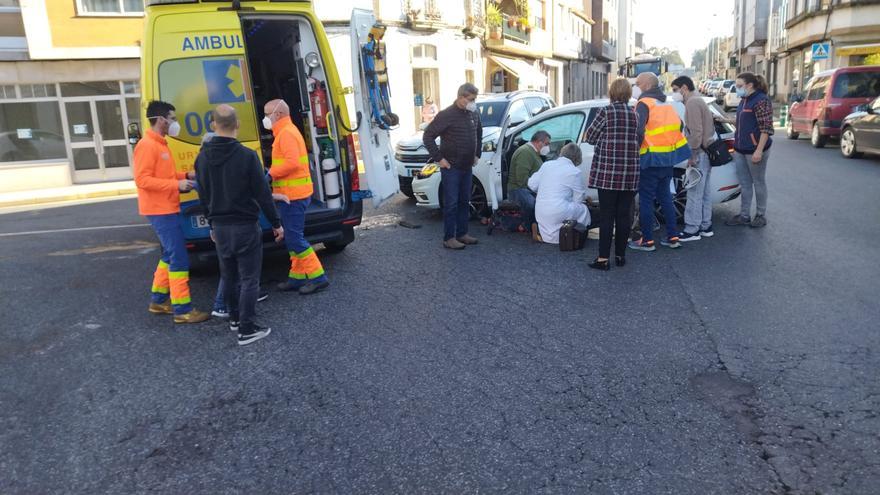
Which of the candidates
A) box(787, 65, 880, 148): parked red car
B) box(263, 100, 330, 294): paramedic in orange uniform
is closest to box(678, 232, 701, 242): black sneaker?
box(263, 100, 330, 294): paramedic in orange uniform

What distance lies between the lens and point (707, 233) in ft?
25.2

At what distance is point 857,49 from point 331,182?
35031 mm

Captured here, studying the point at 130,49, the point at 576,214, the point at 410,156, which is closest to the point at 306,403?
the point at 576,214

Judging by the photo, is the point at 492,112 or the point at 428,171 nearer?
the point at 428,171

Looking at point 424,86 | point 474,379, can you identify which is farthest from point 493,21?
point 474,379

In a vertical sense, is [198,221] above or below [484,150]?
below

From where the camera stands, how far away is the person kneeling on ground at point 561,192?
744 cm

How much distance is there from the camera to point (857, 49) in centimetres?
3238

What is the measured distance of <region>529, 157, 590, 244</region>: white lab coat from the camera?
7.44 m

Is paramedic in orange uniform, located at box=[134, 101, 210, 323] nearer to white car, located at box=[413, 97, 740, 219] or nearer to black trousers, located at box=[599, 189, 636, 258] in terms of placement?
black trousers, located at box=[599, 189, 636, 258]

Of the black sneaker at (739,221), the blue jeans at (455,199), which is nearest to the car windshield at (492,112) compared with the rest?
the blue jeans at (455,199)

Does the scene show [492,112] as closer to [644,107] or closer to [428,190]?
Answer: [428,190]

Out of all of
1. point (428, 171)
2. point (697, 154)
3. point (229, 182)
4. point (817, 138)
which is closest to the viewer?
point (229, 182)

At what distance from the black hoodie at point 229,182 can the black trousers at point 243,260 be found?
0.26 feet
